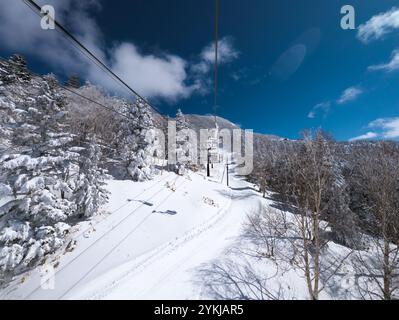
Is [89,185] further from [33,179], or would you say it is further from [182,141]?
[182,141]

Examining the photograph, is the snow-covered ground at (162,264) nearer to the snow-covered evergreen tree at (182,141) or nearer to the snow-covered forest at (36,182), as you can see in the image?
the snow-covered forest at (36,182)

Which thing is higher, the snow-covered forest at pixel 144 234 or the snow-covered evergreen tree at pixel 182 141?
the snow-covered evergreen tree at pixel 182 141

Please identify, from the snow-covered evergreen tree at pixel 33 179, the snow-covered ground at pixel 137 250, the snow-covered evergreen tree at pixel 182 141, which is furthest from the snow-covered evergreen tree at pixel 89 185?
the snow-covered evergreen tree at pixel 182 141

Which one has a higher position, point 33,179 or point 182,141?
point 182,141

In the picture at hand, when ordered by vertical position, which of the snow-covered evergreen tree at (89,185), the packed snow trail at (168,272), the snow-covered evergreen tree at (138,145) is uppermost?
the snow-covered evergreen tree at (138,145)

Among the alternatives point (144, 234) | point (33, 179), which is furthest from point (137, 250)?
point (33, 179)

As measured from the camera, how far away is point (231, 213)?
23.0 meters

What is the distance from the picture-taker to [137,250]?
1241 cm

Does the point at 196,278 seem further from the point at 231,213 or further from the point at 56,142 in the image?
the point at 231,213

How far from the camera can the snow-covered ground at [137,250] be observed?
9.02 m

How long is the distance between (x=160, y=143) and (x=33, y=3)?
35.6 metres

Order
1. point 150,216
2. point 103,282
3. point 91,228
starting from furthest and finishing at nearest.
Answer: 1. point 150,216
2. point 91,228
3. point 103,282

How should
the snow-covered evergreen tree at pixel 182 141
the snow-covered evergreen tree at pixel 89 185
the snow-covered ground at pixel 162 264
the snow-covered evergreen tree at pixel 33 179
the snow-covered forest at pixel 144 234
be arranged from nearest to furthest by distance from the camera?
the snow-covered ground at pixel 162 264 < the snow-covered forest at pixel 144 234 < the snow-covered evergreen tree at pixel 33 179 < the snow-covered evergreen tree at pixel 89 185 < the snow-covered evergreen tree at pixel 182 141
